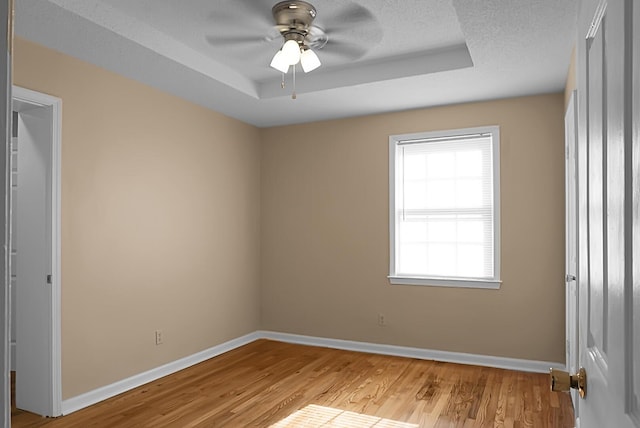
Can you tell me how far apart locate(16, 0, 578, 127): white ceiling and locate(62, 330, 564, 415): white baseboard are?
2405 mm

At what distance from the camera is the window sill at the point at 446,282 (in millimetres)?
4379

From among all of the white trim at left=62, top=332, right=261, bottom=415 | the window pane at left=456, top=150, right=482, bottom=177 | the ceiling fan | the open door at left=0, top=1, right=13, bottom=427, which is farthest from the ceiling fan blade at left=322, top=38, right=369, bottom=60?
the open door at left=0, top=1, right=13, bottom=427

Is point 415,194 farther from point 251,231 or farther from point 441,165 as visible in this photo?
point 251,231

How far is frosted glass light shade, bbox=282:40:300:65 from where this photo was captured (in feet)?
9.85

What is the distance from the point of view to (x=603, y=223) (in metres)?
0.79

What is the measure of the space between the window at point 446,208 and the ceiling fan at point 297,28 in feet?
4.81

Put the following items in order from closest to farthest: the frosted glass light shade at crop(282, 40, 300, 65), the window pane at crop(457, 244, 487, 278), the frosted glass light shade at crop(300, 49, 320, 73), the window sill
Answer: the frosted glass light shade at crop(282, 40, 300, 65), the frosted glass light shade at crop(300, 49, 320, 73), the window sill, the window pane at crop(457, 244, 487, 278)

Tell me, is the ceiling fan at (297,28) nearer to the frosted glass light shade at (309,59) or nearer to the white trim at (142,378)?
the frosted glass light shade at (309,59)

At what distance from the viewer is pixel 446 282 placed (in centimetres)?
455

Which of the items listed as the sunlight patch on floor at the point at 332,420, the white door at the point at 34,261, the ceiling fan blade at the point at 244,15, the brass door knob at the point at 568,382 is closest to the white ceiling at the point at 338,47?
the ceiling fan blade at the point at 244,15

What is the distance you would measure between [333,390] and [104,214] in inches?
88.5

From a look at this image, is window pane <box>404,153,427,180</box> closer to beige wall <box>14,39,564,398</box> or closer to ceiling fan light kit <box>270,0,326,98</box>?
beige wall <box>14,39,564,398</box>

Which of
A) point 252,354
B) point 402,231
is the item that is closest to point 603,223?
point 402,231

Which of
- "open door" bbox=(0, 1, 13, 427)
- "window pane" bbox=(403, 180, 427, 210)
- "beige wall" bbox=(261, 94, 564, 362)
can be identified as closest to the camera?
"open door" bbox=(0, 1, 13, 427)
